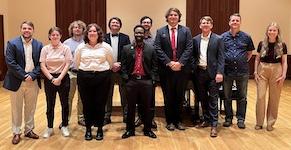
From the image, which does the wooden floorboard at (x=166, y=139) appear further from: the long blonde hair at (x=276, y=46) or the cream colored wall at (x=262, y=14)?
the cream colored wall at (x=262, y=14)

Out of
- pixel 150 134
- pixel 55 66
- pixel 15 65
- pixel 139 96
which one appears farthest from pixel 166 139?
pixel 15 65

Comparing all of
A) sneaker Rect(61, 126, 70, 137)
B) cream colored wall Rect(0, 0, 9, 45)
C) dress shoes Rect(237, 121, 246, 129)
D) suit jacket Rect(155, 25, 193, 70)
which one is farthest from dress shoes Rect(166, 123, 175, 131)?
cream colored wall Rect(0, 0, 9, 45)

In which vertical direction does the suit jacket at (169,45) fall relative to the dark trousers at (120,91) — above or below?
above

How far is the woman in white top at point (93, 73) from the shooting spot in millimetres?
4562

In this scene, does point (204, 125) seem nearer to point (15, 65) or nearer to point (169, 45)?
point (169, 45)

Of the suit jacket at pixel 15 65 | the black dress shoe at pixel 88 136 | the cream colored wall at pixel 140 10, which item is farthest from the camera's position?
the cream colored wall at pixel 140 10

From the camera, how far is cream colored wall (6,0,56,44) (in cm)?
1151

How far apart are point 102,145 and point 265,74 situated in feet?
7.92

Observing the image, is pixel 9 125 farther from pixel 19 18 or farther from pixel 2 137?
pixel 19 18

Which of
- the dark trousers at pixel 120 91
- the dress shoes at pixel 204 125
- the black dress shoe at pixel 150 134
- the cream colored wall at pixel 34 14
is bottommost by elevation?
the black dress shoe at pixel 150 134

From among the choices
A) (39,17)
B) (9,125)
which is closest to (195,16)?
(39,17)

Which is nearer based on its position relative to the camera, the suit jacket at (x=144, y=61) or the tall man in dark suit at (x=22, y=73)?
the tall man in dark suit at (x=22, y=73)

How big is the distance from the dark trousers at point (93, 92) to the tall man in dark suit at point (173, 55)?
0.87 metres

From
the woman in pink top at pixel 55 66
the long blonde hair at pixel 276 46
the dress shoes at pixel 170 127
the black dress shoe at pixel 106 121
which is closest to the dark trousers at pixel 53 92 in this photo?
the woman in pink top at pixel 55 66
